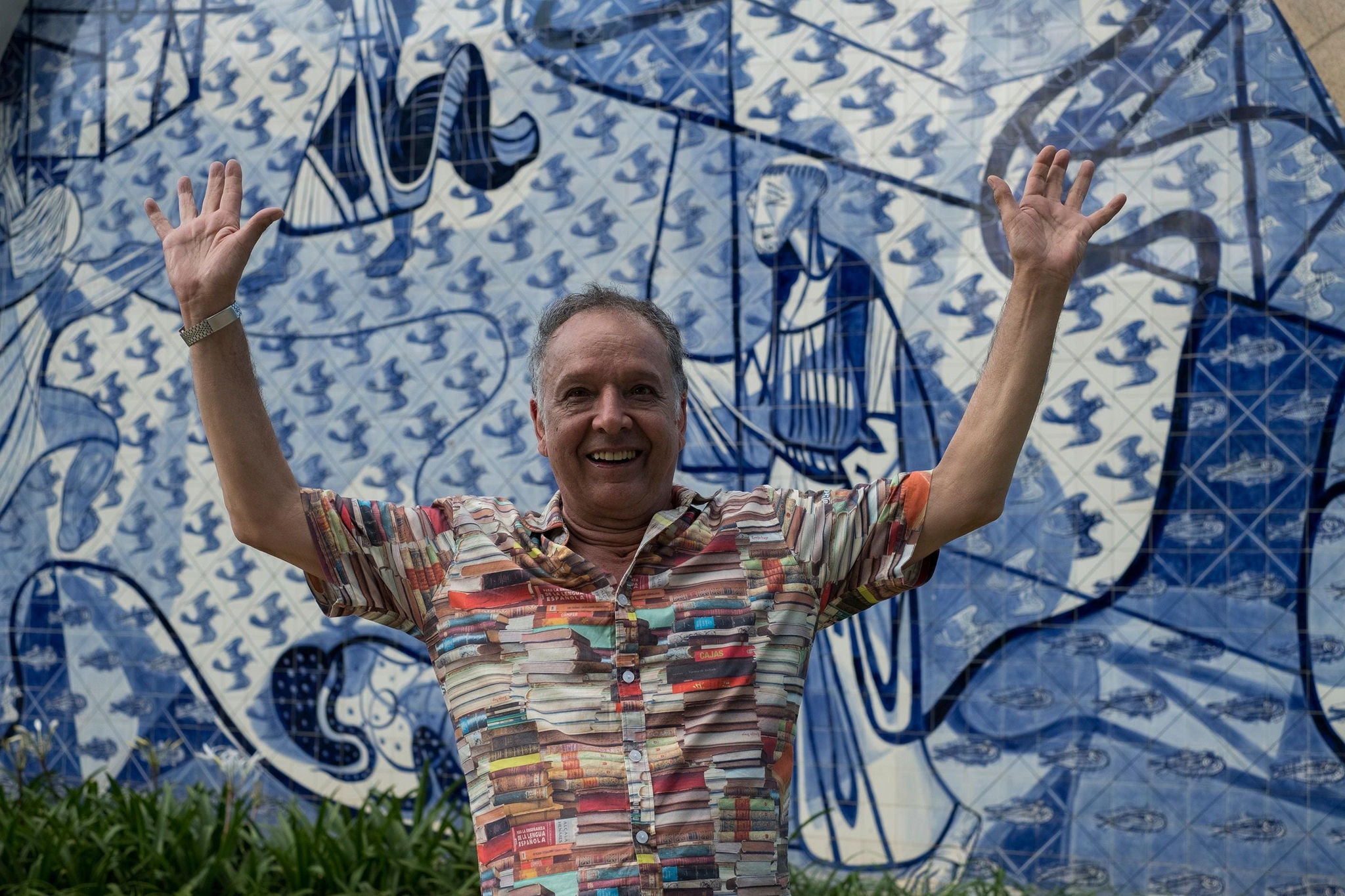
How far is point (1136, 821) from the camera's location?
12.5ft

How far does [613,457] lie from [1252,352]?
8.85 feet

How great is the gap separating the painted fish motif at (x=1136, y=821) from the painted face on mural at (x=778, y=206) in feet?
6.85

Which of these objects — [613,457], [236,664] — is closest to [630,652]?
[613,457]

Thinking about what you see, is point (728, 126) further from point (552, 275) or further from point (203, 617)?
point (203, 617)

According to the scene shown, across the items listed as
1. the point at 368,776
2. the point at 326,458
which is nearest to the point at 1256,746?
the point at 368,776

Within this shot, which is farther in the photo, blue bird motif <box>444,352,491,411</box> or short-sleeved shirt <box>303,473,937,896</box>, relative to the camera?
blue bird motif <box>444,352,491,411</box>

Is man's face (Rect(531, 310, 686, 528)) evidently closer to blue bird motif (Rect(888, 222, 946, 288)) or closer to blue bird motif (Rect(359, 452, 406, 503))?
blue bird motif (Rect(888, 222, 946, 288))

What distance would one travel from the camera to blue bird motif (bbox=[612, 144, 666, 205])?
14.5ft

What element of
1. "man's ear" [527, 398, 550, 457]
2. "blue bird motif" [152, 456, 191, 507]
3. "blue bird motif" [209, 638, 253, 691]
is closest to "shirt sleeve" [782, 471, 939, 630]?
"man's ear" [527, 398, 550, 457]

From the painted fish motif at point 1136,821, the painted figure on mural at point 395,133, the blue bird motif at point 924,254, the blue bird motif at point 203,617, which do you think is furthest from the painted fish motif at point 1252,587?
the blue bird motif at point 203,617

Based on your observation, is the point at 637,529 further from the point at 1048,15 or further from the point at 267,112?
the point at 267,112

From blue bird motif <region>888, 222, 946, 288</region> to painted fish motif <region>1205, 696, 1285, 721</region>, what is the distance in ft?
5.14

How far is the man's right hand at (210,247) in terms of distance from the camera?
1.71 metres

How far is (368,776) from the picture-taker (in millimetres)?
4578
